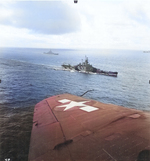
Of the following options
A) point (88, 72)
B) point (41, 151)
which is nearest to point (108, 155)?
point (41, 151)

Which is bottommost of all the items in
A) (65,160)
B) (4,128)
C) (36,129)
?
(4,128)

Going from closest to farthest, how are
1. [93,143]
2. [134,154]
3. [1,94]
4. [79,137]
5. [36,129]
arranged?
[134,154]
[93,143]
[79,137]
[36,129]
[1,94]

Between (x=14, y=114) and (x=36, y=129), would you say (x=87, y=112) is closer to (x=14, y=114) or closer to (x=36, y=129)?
(x=36, y=129)

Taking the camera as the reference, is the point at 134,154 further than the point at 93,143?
No

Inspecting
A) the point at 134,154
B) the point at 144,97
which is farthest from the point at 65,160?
the point at 144,97

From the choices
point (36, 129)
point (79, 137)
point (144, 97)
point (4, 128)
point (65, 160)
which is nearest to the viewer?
point (65, 160)

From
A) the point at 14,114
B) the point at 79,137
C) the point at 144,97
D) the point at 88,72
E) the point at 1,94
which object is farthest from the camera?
the point at 88,72

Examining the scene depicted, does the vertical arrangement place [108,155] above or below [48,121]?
above

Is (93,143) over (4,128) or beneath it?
over

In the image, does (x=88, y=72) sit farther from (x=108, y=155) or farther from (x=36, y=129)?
(x=108, y=155)
